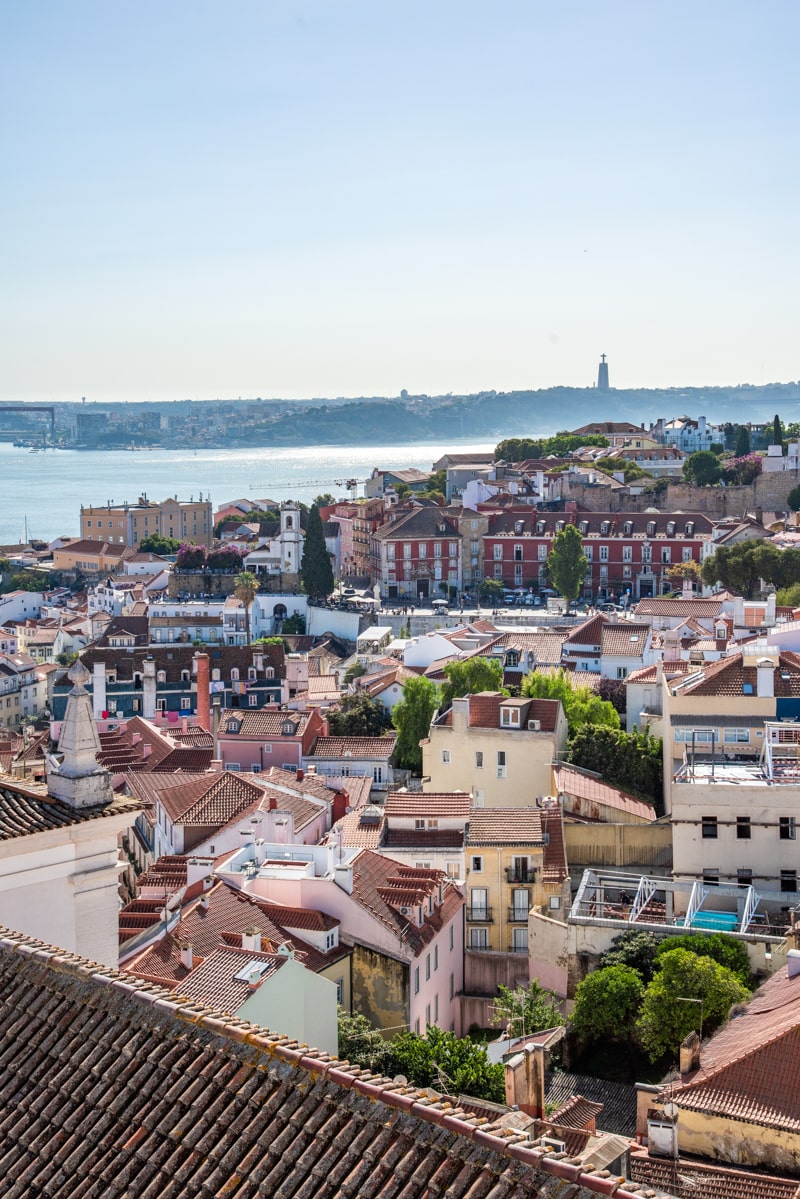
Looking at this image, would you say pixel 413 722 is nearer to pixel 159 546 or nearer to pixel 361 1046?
pixel 361 1046

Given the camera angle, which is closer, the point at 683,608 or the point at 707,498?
the point at 683,608

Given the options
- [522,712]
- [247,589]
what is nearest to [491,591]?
[247,589]

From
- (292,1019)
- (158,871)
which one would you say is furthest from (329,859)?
(292,1019)

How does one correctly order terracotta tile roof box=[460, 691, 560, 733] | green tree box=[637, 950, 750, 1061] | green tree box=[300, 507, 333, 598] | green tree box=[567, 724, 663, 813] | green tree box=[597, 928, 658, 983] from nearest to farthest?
green tree box=[637, 950, 750, 1061] → green tree box=[597, 928, 658, 983] → green tree box=[567, 724, 663, 813] → terracotta tile roof box=[460, 691, 560, 733] → green tree box=[300, 507, 333, 598]

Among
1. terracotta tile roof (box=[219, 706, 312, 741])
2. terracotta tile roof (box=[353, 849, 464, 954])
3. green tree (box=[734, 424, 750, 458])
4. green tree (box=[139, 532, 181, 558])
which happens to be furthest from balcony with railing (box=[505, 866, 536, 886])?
green tree (box=[734, 424, 750, 458])

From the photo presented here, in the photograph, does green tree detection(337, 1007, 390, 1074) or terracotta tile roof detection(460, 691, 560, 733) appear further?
terracotta tile roof detection(460, 691, 560, 733)

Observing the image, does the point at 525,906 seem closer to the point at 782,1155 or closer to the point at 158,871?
the point at 158,871

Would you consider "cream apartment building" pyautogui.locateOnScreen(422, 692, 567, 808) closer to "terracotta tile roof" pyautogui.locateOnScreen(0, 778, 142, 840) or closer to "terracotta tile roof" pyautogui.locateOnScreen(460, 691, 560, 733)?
"terracotta tile roof" pyautogui.locateOnScreen(460, 691, 560, 733)
